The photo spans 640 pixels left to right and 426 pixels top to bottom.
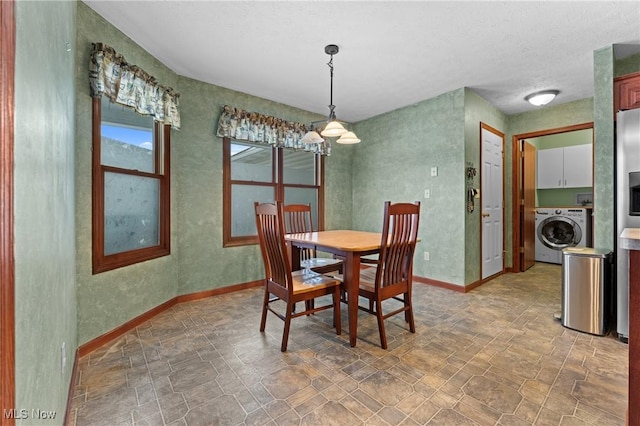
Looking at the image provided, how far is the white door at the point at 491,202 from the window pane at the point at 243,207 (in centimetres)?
305

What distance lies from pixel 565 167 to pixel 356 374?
586 centimetres

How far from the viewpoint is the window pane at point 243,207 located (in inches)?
142

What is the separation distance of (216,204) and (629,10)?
4.00 meters

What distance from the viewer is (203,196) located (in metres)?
3.27

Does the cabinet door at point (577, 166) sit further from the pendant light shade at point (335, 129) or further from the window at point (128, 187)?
the window at point (128, 187)

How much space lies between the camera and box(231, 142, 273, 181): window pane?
359 cm

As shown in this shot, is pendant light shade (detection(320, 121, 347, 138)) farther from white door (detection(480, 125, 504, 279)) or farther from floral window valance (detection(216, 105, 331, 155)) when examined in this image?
white door (detection(480, 125, 504, 279))

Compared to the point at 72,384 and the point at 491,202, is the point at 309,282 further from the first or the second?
the point at 491,202

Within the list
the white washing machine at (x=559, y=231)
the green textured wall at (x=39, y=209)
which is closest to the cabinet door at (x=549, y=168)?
the white washing machine at (x=559, y=231)

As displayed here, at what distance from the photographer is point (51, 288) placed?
1109mm

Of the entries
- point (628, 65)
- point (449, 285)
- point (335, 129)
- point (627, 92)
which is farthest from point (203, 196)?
point (628, 65)

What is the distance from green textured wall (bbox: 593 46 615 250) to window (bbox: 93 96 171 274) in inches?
163

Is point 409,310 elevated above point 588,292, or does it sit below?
below

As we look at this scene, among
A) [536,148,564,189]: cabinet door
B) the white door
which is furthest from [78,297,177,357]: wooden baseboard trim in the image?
[536,148,564,189]: cabinet door
